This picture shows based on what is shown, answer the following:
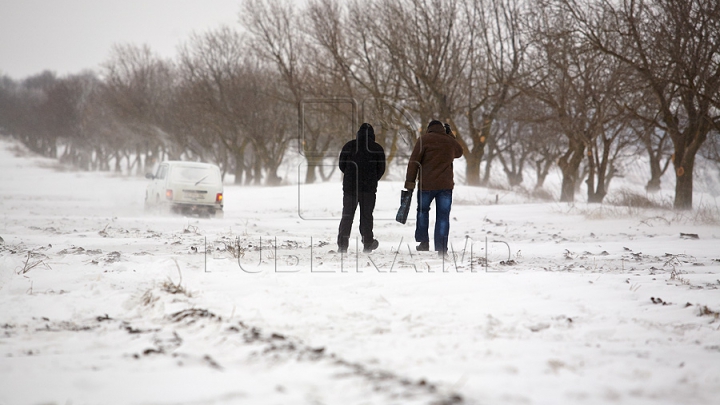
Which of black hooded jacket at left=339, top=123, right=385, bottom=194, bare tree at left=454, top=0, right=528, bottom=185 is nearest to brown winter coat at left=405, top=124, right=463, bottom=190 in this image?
black hooded jacket at left=339, top=123, right=385, bottom=194

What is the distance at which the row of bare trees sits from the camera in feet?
54.7

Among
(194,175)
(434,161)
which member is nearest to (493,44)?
→ (194,175)

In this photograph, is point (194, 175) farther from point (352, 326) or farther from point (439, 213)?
point (352, 326)

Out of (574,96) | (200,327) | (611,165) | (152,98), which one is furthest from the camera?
(152,98)

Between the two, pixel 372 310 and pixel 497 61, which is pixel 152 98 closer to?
pixel 497 61

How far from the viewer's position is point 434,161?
8.73m

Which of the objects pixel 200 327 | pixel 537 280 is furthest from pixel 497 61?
pixel 200 327

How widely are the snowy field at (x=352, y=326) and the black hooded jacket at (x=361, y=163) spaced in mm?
1042

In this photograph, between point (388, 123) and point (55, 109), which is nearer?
point (388, 123)

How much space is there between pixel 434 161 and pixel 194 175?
10151 mm

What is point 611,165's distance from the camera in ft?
129

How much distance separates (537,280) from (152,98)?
2085 inches

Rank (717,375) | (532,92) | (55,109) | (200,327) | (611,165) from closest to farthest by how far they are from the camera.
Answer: (717,375), (200,327), (532,92), (611,165), (55,109)
